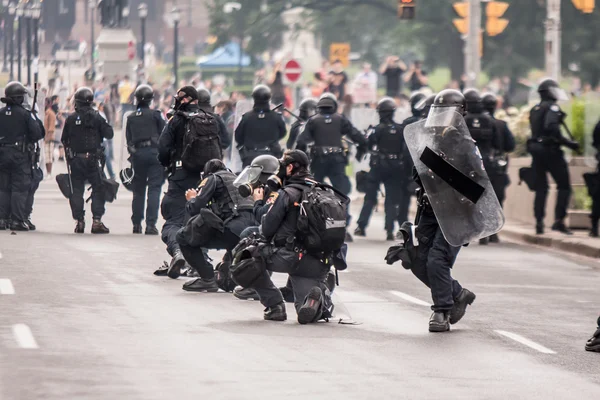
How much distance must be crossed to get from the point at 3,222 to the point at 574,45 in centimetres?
3837

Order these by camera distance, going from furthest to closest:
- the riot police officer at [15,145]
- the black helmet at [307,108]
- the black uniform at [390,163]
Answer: the black helmet at [307,108] → the black uniform at [390,163] → the riot police officer at [15,145]

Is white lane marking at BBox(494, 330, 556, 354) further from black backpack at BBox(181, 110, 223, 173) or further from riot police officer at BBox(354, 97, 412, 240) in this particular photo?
riot police officer at BBox(354, 97, 412, 240)

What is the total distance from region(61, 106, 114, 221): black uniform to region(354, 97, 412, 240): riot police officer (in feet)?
11.5

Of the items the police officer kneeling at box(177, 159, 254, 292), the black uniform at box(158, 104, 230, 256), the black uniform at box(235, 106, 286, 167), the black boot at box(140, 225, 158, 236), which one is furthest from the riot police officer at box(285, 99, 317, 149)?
the police officer kneeling at box(177, 159, 254, 292)

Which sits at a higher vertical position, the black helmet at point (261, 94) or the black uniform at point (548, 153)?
the black helmet at point (261, 94)

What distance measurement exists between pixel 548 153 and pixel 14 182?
7014 mm

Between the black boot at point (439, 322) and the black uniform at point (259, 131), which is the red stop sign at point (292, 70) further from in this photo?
the black boot at point (439, 322)

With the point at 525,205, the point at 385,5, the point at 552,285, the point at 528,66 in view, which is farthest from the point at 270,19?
the point at 552,285

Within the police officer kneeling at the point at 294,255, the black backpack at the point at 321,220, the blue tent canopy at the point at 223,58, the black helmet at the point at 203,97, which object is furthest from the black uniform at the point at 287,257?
the blue tent canopy at the point at 223,58

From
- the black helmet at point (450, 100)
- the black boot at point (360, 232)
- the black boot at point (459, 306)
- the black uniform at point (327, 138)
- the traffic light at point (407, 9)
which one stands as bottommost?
the black boot at point (360, 232)

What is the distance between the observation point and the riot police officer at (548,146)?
71.3 ft

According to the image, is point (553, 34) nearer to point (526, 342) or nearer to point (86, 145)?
point (86, 145)

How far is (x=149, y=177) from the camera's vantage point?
72.1ft

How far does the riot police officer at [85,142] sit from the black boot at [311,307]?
352 inches
